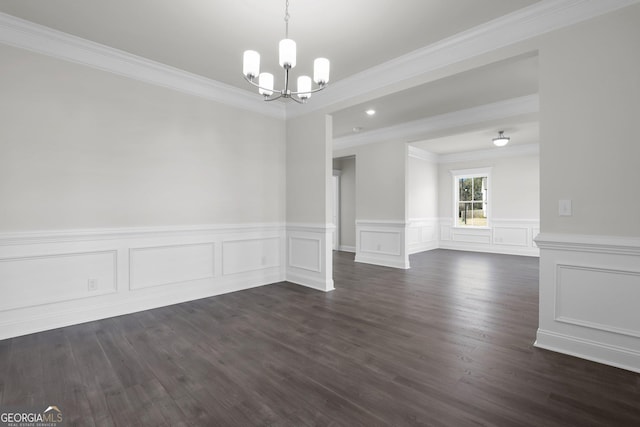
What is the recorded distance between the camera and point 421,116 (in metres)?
5.35

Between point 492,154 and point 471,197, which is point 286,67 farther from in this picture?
point 471,197

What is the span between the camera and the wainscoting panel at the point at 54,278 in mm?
2762

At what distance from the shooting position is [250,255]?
4508 mm

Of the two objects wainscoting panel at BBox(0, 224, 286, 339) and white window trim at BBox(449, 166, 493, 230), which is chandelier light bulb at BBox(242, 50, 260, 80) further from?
white window trim at BBox(449, 166, 493, 230)

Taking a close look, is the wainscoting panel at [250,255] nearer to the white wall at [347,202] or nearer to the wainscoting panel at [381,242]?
the wainscoting panel at [381,242]

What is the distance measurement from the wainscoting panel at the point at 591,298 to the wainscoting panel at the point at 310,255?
2503 mm

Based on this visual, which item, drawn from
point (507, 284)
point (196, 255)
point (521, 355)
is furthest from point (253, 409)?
point (507, 284)

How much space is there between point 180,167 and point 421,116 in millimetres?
4009

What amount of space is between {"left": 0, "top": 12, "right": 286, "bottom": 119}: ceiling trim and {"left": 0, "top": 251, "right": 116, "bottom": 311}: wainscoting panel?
199cm

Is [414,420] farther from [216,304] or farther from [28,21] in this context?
[28,21]

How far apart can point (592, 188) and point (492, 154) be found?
264 inches

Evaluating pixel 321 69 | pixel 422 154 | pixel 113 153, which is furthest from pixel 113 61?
pixel 422 154

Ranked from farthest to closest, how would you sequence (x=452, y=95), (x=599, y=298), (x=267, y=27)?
(x=452, y=95), (x=267, y=27), (x=599, y=298)

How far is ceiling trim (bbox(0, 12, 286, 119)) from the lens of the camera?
2789 millimetres
